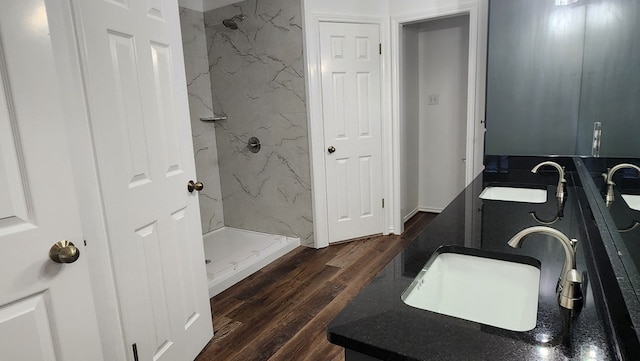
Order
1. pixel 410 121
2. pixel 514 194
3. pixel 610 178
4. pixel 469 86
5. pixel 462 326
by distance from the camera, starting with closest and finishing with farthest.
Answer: pixel 462 326 → pixel 610 178 → pixel 514 194 → pixel 469 86 → pixel 410 121

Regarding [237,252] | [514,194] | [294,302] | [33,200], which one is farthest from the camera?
[237,252]

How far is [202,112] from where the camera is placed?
3.59m

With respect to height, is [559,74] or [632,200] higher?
[559,74]

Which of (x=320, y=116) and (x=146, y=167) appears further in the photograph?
(x=320, y=116)

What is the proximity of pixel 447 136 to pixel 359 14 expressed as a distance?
1.64 m

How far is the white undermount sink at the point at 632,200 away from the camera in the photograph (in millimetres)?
1021

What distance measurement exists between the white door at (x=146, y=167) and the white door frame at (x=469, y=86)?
208 cm

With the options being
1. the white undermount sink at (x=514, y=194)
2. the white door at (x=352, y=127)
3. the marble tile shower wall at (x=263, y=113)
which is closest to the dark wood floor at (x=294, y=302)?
the white door at (x=352, y=127)

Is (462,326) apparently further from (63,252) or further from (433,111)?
(433,111)

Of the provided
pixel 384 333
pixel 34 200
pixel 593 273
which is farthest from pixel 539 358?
pixel 34 200

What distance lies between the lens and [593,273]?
2.93ft

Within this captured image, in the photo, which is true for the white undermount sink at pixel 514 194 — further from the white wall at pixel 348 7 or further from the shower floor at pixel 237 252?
the white wall at pixel 348 7

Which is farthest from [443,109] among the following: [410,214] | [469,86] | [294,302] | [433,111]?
[294,302]

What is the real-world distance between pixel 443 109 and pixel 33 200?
3723 mm
